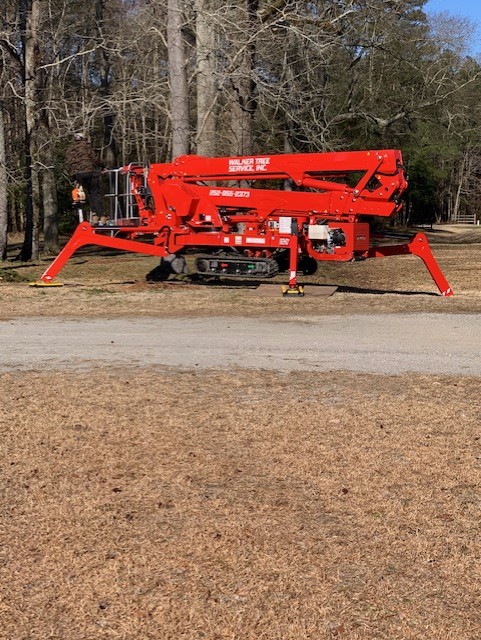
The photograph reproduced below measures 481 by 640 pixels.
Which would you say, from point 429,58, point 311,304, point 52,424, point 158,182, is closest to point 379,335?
point 311,304

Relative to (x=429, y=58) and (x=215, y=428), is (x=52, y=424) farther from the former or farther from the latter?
(x=429, y=58)

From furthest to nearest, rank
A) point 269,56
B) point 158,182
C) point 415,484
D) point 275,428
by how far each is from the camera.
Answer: point 269,56 < point 158,182 < point 275,428 < point 415,484

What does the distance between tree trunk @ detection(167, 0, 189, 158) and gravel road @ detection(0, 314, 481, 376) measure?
6757mm

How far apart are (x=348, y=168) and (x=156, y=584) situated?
9.94 m

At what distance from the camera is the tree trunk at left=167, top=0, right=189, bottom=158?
16172 millimetres

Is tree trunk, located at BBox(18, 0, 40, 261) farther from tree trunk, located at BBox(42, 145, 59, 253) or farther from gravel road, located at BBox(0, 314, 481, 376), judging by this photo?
gravel road, located at BBox(0, 314, 481, 376)

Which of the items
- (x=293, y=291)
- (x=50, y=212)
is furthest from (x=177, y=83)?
(x=50, y=212)

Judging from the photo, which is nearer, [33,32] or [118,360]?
[118,360]

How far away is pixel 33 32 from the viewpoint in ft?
67.5

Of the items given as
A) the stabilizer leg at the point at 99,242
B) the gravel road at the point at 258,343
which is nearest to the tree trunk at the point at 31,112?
the stabilizer leg at the point at 99,242

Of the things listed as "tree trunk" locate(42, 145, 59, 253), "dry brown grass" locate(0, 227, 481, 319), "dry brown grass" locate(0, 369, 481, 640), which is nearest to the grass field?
"dry brown grass" locate(0, 369, 481, 640)

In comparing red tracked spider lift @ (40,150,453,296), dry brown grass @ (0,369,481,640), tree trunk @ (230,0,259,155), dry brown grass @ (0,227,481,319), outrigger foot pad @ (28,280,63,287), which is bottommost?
dry brown grass @ (0,369,481,640)

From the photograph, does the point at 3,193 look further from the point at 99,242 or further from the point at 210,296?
the point at 210,296

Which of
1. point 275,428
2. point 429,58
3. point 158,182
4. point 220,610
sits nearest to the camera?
point 220,610
